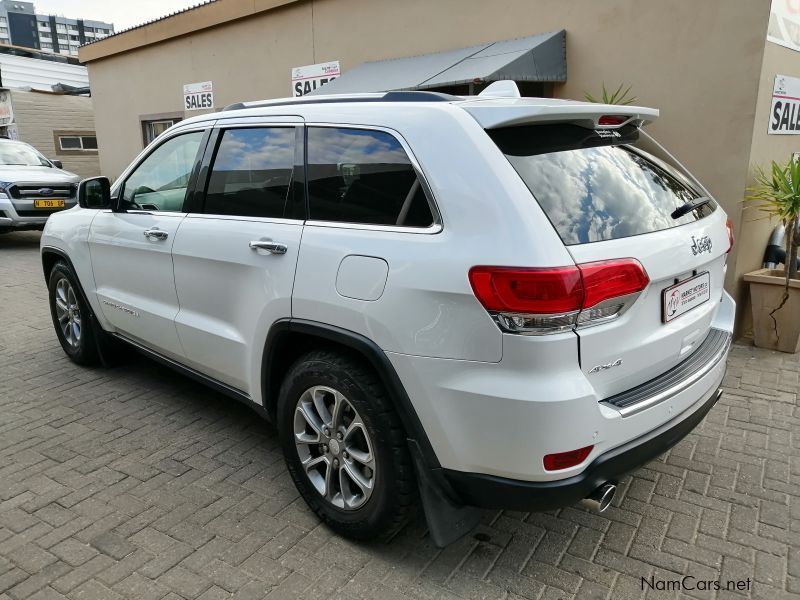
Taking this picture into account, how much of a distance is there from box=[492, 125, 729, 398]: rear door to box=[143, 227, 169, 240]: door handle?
208 centimetres

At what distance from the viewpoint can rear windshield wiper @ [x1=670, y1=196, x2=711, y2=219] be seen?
8.32 feet

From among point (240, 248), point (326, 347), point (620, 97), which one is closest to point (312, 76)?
point (620, 97)

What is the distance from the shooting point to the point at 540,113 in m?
2.25

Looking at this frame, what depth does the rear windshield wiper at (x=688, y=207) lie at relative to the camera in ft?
8.32

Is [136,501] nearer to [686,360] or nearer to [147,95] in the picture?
[686,360]

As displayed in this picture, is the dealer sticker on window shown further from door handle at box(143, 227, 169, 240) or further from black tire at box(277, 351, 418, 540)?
door handle at box(143, 227, 169, 240)

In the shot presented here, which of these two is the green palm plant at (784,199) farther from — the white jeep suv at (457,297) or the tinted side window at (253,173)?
the tinted side window at (253,173)

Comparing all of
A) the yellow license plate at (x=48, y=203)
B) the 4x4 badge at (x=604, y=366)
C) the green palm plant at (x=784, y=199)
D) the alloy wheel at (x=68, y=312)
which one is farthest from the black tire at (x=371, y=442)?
the yellow license plate at (x=48, y=203)

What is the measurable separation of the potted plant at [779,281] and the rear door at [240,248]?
13.4ft

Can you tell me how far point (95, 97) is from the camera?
14430 millimetres

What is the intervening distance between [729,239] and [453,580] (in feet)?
6.60

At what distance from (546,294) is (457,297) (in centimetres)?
30

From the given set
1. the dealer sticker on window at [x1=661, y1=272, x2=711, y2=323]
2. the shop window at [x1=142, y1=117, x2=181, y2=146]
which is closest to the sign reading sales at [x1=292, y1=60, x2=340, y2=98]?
the shop window at [x1=142, y1=117, x2=181, y2=146]

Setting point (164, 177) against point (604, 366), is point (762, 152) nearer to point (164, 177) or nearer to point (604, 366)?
point (604, 366)
